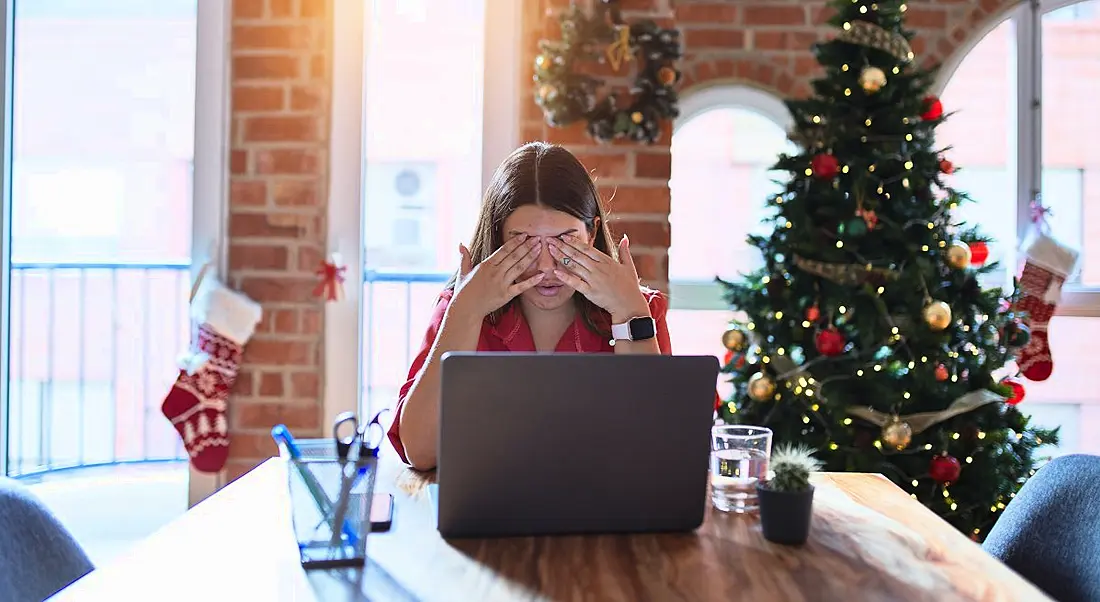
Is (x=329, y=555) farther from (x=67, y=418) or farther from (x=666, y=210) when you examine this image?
(x=67, y=418)

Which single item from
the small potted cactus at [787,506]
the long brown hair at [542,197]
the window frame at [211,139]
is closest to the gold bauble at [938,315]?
the long brown hair at [542,197]

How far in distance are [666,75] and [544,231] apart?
1082 mm

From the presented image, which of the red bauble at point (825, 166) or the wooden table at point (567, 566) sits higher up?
the red bauble at point (825, 166)

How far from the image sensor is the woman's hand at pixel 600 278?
1678mm

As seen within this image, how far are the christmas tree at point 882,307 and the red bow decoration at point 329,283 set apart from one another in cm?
125

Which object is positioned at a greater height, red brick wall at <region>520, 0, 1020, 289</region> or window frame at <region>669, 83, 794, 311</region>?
red brick wall at <region>520, 0, 1020, 289</region>

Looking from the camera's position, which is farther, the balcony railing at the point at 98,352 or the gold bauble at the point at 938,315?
the balcony railing at the point at 98,352

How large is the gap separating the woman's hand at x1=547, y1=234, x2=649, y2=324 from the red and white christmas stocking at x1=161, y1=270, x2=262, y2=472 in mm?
1355

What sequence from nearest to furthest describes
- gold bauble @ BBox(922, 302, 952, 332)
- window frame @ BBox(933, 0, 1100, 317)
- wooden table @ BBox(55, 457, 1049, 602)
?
wooden table @ BBox(55, 457, 1049, 602)
gold bauble @ BBox(922, 302, 952, 332)
window frame @ BBox(933, 0, 1100, 317)

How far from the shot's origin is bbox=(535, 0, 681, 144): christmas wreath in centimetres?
258

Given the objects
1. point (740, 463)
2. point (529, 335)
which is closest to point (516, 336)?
point (529, 335)

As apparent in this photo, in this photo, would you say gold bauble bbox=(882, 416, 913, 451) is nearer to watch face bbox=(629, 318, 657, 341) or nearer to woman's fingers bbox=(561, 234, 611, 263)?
watch face bbox=(629, 318, 657, 341)

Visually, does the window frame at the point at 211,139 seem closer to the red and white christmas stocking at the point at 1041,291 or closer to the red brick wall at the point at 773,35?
the red brick wall at the point at 773,35

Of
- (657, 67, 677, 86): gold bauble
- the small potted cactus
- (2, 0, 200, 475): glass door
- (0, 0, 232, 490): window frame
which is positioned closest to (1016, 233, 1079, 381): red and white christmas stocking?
(657, 67, 677, 86): gold bauble
